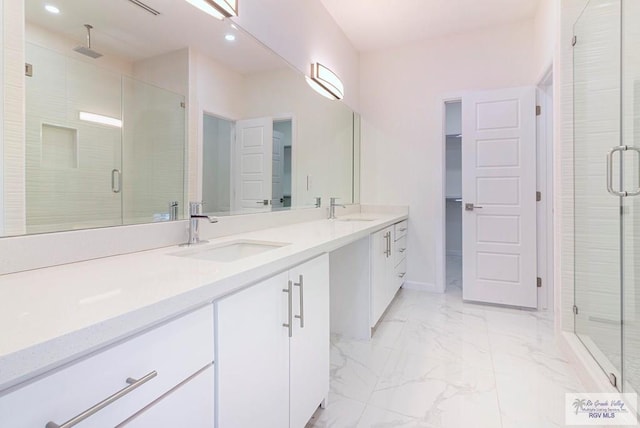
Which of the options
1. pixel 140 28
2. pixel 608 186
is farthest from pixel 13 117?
pixel 608 186

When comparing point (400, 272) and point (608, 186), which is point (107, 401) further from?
point (400, 272)

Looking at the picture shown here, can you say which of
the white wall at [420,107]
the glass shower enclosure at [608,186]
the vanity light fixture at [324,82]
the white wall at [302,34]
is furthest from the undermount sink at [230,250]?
the white wall at [420,107]

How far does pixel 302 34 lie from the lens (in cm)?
237

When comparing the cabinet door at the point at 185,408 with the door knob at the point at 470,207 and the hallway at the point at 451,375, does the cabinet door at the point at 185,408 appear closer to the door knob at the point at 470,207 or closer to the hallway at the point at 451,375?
the hallway at the point at 451,375

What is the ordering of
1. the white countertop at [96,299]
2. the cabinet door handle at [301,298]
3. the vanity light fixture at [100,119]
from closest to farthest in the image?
the white countertop at [96,299], the vanity light fixture at [100,119], the cabinet door handle at [301,298]

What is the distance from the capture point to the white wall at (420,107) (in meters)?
2.99

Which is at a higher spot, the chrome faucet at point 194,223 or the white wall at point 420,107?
the white wall at point 420,107

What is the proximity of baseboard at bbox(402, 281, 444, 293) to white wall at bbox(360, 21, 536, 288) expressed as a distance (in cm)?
3

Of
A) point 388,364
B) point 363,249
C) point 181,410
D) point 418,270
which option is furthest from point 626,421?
point 418,270

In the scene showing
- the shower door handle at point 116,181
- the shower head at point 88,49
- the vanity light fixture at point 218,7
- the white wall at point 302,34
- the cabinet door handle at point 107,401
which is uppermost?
the white wall at point 302,34

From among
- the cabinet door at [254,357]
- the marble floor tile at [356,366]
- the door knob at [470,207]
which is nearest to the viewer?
the cabinet door at [254,357]

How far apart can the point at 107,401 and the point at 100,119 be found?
0.92m

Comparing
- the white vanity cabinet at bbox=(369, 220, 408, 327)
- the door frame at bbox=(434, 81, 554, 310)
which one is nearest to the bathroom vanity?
the white vanity cabinet at bbox=(369, 220, 408, 327)

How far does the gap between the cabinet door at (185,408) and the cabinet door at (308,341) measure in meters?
0.39
